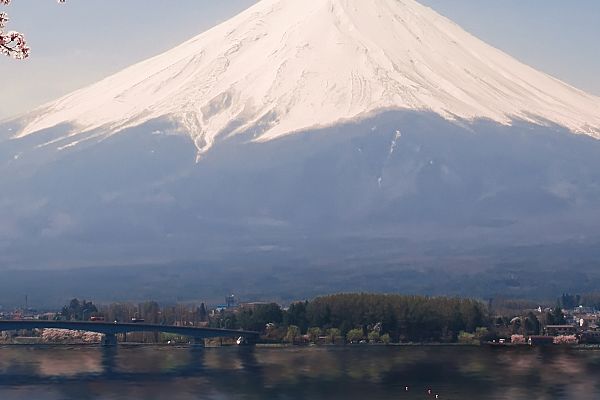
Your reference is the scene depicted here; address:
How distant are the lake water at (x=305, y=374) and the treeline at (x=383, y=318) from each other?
4583 mm

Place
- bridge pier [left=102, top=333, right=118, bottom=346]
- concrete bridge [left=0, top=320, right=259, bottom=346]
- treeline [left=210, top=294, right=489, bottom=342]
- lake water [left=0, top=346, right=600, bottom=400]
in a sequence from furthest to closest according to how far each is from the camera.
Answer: bridge pier [left=102, top=333, right=118, bottom=346]
treeline [left=210, top=294, right=489, bottom=342]
concrete bridge [left=0, top=320, right=259, bottom=346]
lake water [left=0, top=346, right=600, bottom=400]

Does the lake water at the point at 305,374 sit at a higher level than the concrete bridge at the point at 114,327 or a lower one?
lower

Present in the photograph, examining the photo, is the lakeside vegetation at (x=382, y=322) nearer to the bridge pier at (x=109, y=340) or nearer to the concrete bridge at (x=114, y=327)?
the concrete bridge at (x=114, y=327)

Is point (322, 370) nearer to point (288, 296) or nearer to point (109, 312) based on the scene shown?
point (109, 312)

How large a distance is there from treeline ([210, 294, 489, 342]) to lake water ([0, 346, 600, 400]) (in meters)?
4.58

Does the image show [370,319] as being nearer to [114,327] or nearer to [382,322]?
[382,322]

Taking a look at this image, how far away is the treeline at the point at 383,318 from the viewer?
412ft

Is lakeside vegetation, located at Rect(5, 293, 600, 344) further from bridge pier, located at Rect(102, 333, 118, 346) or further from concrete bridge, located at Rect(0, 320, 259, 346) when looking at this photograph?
bridge pier, located at Rect(102, 333, 118, 346)

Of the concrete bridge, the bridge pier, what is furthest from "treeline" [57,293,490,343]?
the bridge pier

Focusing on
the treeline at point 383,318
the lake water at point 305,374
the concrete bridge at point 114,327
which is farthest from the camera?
the treeline at point 383,318

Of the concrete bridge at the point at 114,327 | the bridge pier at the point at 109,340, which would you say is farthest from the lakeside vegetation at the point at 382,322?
the bridge pier at the point at 109,340

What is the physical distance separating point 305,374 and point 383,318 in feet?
103

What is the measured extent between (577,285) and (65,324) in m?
69.1

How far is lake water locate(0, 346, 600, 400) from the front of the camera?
3346 inches
